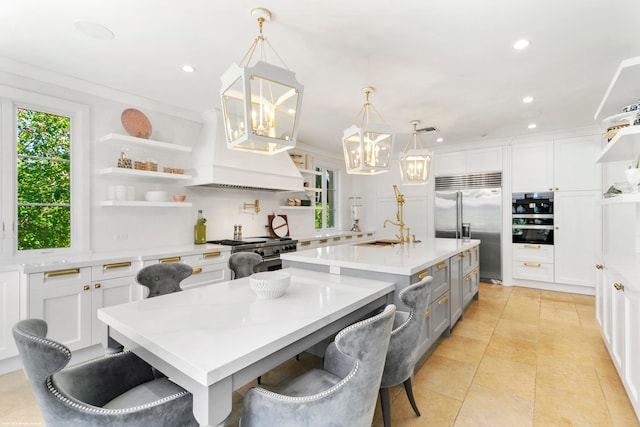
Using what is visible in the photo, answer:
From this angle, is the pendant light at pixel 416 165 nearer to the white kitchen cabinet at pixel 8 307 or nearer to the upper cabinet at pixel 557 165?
A: the upper cabinet at pixel 557 165

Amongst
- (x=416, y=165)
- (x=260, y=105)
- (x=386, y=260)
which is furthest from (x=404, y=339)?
(x=416, y=165)

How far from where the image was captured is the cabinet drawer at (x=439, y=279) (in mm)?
2514

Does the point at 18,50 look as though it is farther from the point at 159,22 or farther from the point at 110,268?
the point at 110,268

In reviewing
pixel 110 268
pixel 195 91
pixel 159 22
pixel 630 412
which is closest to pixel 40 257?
pixel 110 268

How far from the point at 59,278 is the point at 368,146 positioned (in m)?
2.72

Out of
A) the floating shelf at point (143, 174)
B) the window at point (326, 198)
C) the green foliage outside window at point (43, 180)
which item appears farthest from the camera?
the window at point (326, 198)

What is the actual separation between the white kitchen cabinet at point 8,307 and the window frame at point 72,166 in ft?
1.07

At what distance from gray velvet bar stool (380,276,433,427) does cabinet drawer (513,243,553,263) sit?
4401mm

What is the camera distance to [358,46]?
230 centimetres

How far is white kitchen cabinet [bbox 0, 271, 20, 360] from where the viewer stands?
2.38 metres

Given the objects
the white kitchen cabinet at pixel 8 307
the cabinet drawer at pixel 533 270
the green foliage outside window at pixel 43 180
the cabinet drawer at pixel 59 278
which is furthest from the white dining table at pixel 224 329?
the cabinet drawer at pixel 533 270

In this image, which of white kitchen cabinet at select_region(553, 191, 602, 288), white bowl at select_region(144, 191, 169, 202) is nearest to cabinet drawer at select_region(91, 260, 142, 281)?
white bowl at select_region(144, 191, 169, 202)

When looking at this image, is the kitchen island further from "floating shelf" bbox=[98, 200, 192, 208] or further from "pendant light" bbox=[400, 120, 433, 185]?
"floating shelf" bbox=[98, 200, 192, 208]

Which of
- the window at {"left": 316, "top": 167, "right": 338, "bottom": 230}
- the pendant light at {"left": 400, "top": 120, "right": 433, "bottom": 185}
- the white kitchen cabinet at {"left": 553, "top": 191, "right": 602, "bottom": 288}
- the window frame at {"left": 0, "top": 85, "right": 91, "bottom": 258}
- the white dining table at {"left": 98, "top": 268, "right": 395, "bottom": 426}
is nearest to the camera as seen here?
the white dining table at {"left": 98, "top": 268, "right": 395, "bottom": 426}
